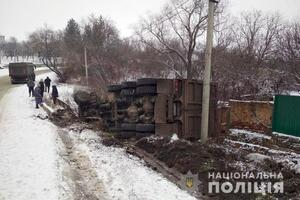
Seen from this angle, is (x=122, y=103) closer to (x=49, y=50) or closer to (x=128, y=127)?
(x=128, y=127)

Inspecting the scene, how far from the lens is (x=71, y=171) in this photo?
724 cm

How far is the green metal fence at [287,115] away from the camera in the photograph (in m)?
12.0

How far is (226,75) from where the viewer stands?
25109mm

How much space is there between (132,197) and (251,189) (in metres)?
2.46

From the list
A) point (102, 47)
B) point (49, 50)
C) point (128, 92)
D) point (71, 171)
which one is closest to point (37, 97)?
point (128, 92)

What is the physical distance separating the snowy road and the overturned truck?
122 cm

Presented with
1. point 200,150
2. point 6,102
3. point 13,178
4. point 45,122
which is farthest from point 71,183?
point 6,102

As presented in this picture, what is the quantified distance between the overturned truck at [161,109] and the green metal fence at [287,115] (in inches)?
135

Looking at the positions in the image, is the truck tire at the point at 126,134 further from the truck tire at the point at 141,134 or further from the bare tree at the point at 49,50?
the bare tree at the point at 49,50

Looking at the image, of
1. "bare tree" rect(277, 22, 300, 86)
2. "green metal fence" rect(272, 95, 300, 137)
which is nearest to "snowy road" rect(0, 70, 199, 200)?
"green metal fence" rect(272, 95, 300, 137)

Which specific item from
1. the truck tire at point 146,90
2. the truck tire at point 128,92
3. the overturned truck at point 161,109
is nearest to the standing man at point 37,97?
the overturned truck at point 161,109

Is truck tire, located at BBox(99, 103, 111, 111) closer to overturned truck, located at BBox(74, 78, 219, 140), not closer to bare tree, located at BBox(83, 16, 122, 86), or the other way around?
overturned truck, located at BBox(74, 78, 219, 140)

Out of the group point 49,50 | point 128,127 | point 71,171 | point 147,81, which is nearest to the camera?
point 71,171

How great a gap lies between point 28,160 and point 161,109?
4.26 metres
